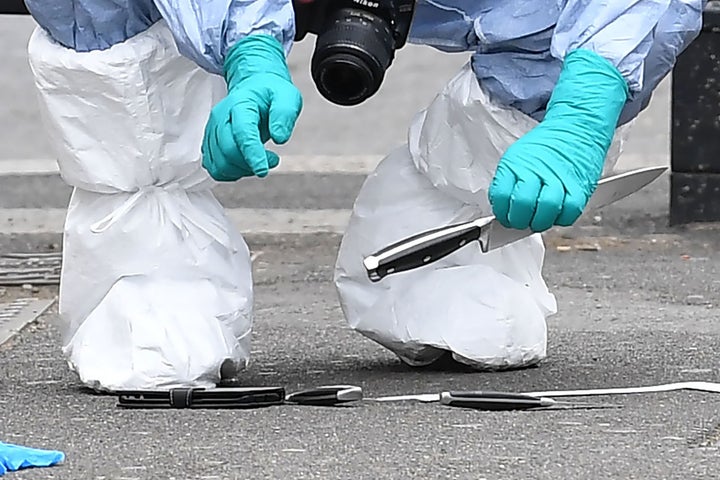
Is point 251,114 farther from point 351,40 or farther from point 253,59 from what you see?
point 351,40

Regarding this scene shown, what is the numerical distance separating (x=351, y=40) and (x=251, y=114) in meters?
0.35

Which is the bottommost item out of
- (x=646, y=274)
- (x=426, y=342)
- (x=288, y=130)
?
(x=646, y=274)

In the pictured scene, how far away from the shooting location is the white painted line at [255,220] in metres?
6.14

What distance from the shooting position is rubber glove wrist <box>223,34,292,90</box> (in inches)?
124

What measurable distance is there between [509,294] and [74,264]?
86 cm

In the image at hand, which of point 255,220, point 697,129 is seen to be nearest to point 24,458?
point 255,220

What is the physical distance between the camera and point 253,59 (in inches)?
125

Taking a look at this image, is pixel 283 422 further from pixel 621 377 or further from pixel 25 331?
pixel 25 331

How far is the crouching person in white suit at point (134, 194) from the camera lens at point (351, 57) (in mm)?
203

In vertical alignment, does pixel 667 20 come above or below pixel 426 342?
→ above

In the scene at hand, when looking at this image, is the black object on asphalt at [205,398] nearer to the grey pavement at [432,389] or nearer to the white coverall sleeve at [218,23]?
the grey pavement at [432,389]

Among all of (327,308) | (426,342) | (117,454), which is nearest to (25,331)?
(327,308)

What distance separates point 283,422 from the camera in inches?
127

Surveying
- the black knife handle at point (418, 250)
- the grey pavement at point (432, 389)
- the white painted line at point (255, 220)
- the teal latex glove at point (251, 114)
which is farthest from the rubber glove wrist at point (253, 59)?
the white painted line at point (255, 220)
